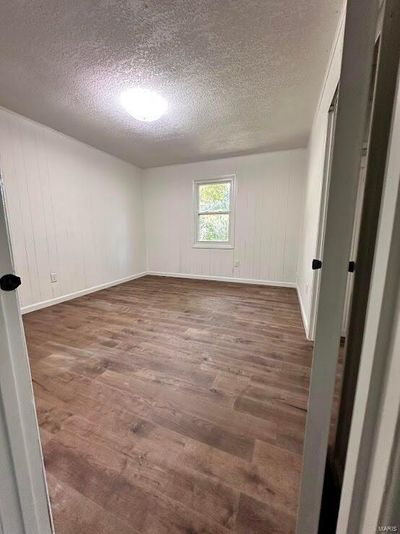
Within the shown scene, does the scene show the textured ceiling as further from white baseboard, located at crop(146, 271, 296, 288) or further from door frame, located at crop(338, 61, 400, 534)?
white baseboard, located at crop(146, 271, 296, 288)

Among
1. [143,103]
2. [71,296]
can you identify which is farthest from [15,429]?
[71,296]

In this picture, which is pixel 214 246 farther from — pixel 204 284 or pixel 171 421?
pixel 171 421

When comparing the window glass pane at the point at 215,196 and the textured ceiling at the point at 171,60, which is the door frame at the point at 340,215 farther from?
the window glass pane at the point at 215,196

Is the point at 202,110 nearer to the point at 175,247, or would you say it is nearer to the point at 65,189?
the point at 65,189

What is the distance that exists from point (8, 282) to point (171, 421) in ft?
3.84

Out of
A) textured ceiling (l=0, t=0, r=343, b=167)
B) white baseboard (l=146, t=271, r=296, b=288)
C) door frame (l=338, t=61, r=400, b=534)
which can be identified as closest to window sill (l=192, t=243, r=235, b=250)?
white baseboard (l=146, t=271, r=296, b=288)

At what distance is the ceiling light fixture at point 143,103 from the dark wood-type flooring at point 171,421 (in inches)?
90.7

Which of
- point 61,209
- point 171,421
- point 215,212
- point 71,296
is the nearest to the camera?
point 171,421

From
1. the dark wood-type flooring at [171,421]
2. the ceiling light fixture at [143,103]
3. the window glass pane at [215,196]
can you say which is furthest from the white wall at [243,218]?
the ceiling light fixture at [143,103]

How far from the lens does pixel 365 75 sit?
1.56 ft

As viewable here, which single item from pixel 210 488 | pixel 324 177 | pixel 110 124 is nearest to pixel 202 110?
pixel 110 124

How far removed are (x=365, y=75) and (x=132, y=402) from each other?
178 centimetres

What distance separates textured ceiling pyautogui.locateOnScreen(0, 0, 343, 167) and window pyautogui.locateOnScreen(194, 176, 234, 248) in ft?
4.96

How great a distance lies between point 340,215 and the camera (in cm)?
52
